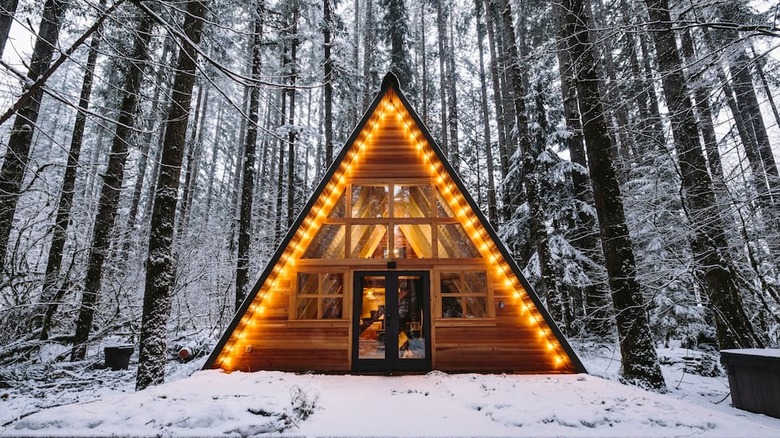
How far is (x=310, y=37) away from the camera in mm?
12812

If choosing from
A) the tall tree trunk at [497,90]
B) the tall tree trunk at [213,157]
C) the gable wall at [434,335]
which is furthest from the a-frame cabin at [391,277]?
the tall tree trunk at [213,157]

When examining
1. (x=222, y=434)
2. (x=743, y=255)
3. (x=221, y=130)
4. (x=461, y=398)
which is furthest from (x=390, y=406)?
(x=221, y=130)

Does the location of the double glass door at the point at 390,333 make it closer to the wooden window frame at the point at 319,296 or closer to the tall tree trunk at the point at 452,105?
the wooden window frame at the point at 319,296

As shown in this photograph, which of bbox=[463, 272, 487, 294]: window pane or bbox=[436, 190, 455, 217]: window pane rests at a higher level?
bbox=[436, 190, 455, 217]: window pane

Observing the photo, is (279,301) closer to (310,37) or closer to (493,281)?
(493,281)

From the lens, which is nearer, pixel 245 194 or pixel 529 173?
pixel 529 173

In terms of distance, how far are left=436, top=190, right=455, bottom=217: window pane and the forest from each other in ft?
8.73

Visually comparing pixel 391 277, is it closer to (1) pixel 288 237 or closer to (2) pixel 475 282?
(2) pixel 475 282

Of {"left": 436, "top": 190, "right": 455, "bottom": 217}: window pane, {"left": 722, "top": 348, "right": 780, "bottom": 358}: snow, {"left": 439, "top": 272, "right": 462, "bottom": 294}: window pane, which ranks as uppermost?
{"left": 436, "top": 190, "right": 455, "bottom": 217}: window pane

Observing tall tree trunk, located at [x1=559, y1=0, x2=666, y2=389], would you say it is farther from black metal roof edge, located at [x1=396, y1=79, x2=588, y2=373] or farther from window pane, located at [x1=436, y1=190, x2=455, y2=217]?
window pane, located at [x1=436, y1=190, x2=455, y2=217]

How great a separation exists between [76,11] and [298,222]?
22.6 feet

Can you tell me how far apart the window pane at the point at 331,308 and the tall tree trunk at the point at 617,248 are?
4.67m

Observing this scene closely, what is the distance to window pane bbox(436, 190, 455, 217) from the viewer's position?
6414mm

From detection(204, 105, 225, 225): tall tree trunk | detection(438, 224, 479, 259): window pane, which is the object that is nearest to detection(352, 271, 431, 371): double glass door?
detection(438, 224, 479, 259): window pane
